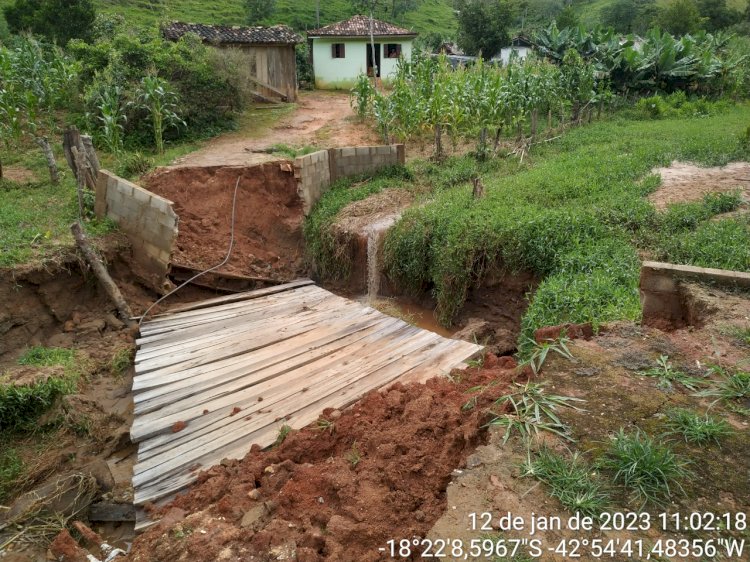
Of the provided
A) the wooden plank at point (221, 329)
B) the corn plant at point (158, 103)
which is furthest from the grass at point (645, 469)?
the corn plant at point (158, 103)

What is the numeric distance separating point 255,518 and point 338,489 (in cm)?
61

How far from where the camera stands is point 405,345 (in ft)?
21.2

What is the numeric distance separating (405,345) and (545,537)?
12.8 ft

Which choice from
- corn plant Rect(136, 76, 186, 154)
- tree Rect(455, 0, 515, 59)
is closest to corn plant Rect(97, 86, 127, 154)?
corn plant Rect(136, 76, 186, 154)

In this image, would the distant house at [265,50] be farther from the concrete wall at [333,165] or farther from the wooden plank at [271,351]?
the wooden plank at [271,351]

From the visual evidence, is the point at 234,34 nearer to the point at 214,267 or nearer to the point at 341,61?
the point at 341,61

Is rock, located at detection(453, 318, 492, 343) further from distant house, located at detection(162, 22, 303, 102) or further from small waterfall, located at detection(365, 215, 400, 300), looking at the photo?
distant house, located at detection(162, 22, 303, 102)

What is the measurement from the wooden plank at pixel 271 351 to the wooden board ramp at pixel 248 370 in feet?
0.04

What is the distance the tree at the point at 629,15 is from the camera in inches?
1332

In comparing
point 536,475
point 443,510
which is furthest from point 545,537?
point 443,510

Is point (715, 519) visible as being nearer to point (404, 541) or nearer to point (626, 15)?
point (404, 541)

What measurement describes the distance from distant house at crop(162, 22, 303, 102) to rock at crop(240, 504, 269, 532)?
16.3 meters

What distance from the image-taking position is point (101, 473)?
541 cm

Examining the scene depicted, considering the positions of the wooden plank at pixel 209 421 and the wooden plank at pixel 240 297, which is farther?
the wooden plank at pixel 240 297
